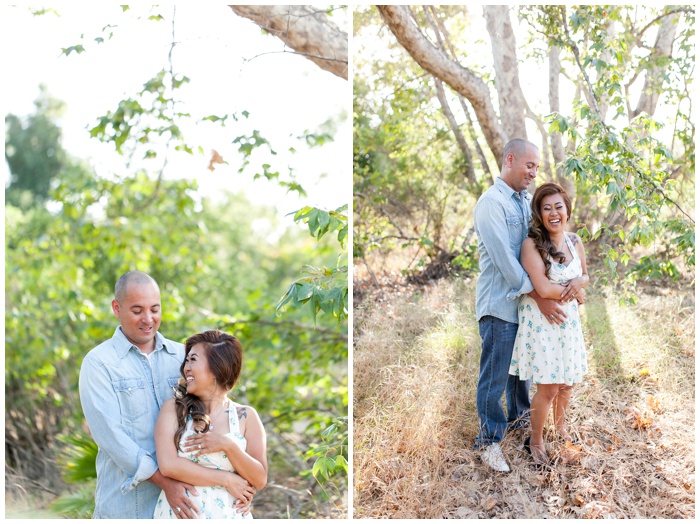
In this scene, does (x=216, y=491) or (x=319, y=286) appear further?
(x=319, y=286)

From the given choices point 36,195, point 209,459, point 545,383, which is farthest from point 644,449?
point 36,195

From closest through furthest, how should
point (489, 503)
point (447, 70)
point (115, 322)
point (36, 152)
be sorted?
point (489, 503) < point (447, 70) < point (115, 322) < point (36, 152)

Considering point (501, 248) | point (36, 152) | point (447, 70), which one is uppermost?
point (36, 152)

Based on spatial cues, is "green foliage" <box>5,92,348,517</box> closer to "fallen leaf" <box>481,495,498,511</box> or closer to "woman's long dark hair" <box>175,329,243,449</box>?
"fallen leaf" <box>481,495,498,511</box>

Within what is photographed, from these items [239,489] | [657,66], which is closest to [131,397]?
[239,489]

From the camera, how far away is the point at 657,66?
10.8 feet

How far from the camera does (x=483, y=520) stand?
264cm

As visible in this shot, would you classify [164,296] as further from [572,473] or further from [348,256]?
[572,473]

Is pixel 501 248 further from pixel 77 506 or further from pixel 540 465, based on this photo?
pixel 77 506

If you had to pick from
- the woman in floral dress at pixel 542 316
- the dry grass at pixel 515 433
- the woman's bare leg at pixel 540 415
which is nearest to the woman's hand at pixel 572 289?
the woman in floral dress at pixel 542 316

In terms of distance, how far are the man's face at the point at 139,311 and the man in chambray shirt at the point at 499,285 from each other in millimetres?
1318

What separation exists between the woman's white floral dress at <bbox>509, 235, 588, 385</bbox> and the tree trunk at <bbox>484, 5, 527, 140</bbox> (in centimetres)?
94

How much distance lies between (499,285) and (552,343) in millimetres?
314

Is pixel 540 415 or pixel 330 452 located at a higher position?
pixel 540 415
